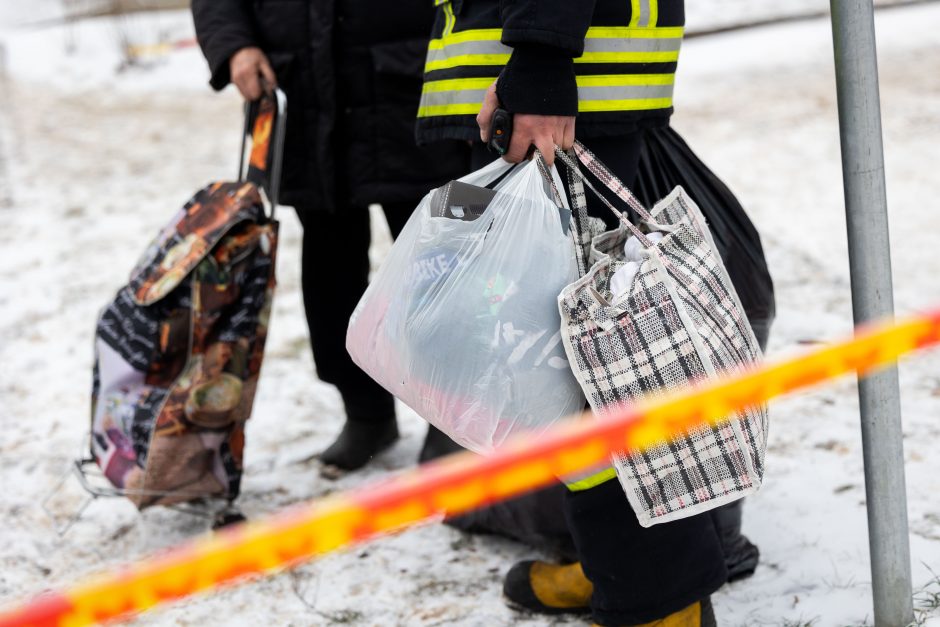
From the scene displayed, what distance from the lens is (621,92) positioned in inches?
68.5

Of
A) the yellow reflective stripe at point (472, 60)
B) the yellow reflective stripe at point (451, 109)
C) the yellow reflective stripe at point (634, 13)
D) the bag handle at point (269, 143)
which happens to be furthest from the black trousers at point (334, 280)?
the yellow reflective stripe at point (634, 13)

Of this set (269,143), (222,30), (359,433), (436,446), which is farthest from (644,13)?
(359,433)

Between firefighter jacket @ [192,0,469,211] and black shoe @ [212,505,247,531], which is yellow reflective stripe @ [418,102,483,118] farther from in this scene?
black shoe @ [212,505,247,531]

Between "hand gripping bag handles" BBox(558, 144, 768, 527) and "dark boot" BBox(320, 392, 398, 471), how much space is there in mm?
1240

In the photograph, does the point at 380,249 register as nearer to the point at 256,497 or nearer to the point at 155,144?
the point at 256,497

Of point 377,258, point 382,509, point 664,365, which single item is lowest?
point 377,258

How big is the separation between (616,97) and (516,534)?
1.02 meters

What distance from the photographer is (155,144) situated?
6352 mm

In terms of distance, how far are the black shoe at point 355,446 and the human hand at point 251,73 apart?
89cm

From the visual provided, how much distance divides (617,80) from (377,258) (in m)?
2.77

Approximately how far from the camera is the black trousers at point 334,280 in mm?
2604

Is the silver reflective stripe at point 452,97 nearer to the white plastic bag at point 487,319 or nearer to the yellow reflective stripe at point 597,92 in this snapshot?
the yellow reflective stripe at point 597,92

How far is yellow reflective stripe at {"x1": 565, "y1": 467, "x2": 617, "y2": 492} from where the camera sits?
172 cm

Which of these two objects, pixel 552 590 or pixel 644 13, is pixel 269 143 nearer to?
pixel 644 13
